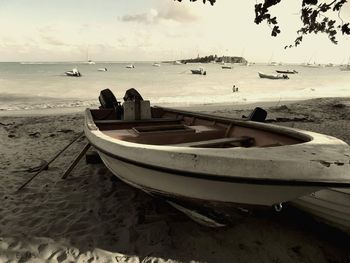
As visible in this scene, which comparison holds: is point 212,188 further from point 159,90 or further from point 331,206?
point 159,90

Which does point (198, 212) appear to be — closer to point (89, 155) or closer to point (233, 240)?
point (233, 240)

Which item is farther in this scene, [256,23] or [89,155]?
[89,155]

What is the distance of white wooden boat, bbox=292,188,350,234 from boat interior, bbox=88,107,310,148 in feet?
2.49

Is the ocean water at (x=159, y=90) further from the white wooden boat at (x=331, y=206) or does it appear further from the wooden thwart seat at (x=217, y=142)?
the white wooden boat at (x=331, y=206)

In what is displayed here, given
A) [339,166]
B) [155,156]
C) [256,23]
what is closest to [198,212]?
[155,156]

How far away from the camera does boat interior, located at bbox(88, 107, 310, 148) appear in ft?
16.1

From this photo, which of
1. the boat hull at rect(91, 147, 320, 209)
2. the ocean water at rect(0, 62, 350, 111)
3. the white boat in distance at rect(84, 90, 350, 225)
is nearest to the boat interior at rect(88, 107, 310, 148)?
the white boat in distance at rect(84, 90, 350, 225)

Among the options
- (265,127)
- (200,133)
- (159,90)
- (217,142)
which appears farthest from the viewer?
(159,90)

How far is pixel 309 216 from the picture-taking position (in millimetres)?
4441

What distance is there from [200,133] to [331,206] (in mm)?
2414

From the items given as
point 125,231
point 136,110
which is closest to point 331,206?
point 125,231

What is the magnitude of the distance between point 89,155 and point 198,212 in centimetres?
329

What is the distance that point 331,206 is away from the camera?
13.0ft

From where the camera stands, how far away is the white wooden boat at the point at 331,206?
383 centimetres
